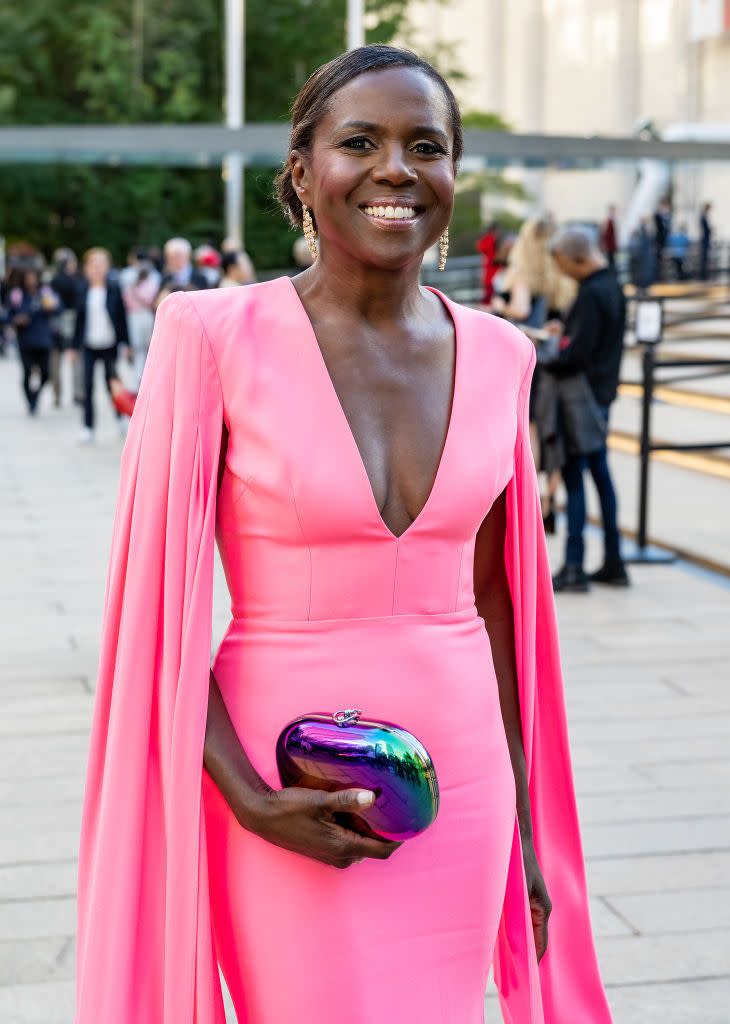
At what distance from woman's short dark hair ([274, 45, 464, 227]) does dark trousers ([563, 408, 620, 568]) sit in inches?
235

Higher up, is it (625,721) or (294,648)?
(294,648)

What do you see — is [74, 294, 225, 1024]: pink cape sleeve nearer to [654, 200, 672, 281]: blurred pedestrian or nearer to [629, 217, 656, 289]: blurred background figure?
[629, 217, 656, 289]: blurred background figure

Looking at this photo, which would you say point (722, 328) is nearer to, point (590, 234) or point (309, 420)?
point (590, 234)

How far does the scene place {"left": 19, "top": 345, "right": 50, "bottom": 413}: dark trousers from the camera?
672 inches

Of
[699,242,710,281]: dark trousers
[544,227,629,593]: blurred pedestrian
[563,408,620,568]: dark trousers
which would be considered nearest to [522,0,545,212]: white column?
[699,242,710,281]: dark trousers

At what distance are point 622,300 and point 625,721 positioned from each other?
3089 mm

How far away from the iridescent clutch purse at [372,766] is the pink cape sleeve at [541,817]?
42cm

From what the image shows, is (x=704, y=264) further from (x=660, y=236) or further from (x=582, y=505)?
(x=582, y=505)

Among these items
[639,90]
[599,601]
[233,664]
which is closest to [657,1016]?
[233,664]

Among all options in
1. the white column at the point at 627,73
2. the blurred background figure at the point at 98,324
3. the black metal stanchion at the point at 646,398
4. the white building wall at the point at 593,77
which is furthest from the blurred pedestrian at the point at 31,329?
the white column at the point at 627,73

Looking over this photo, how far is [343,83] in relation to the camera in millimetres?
1879

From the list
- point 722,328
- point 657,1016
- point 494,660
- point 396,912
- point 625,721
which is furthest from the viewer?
point 722,328

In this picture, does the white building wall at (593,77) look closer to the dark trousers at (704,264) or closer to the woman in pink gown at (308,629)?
the dark trousers at (704,264)

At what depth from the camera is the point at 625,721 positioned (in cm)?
560
